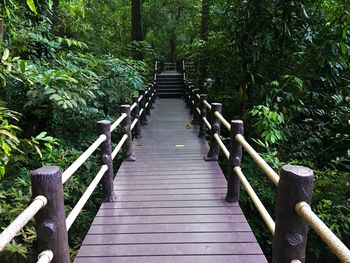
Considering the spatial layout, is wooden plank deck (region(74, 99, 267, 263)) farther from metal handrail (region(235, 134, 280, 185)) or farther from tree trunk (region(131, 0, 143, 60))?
tree trunk (region(131, 0, 143, 60))

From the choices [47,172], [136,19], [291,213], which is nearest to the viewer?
[291,213]

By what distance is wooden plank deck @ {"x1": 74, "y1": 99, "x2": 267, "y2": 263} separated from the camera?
279 cm

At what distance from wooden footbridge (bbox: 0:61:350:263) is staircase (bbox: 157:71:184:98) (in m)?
11.2

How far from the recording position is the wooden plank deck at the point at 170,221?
2.79 m

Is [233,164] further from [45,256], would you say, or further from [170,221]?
[45,256]

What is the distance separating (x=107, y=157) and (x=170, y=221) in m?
1.01

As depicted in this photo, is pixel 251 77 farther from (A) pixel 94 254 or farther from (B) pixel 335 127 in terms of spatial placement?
(A) pixel 94 254

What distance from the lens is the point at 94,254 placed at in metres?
2.79

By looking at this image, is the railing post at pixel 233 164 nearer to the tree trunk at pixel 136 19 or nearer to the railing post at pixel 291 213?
the railing post at pixel 291 213

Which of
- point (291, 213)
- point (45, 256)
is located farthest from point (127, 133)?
point (291, 213)

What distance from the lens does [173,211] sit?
3.62 metres

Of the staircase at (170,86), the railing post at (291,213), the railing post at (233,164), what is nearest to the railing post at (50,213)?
the railing post at (291,213)

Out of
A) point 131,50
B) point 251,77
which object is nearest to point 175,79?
point 131,50

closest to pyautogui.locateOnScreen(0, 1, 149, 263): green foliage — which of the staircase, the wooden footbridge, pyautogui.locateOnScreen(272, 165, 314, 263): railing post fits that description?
the wooden footbridge
